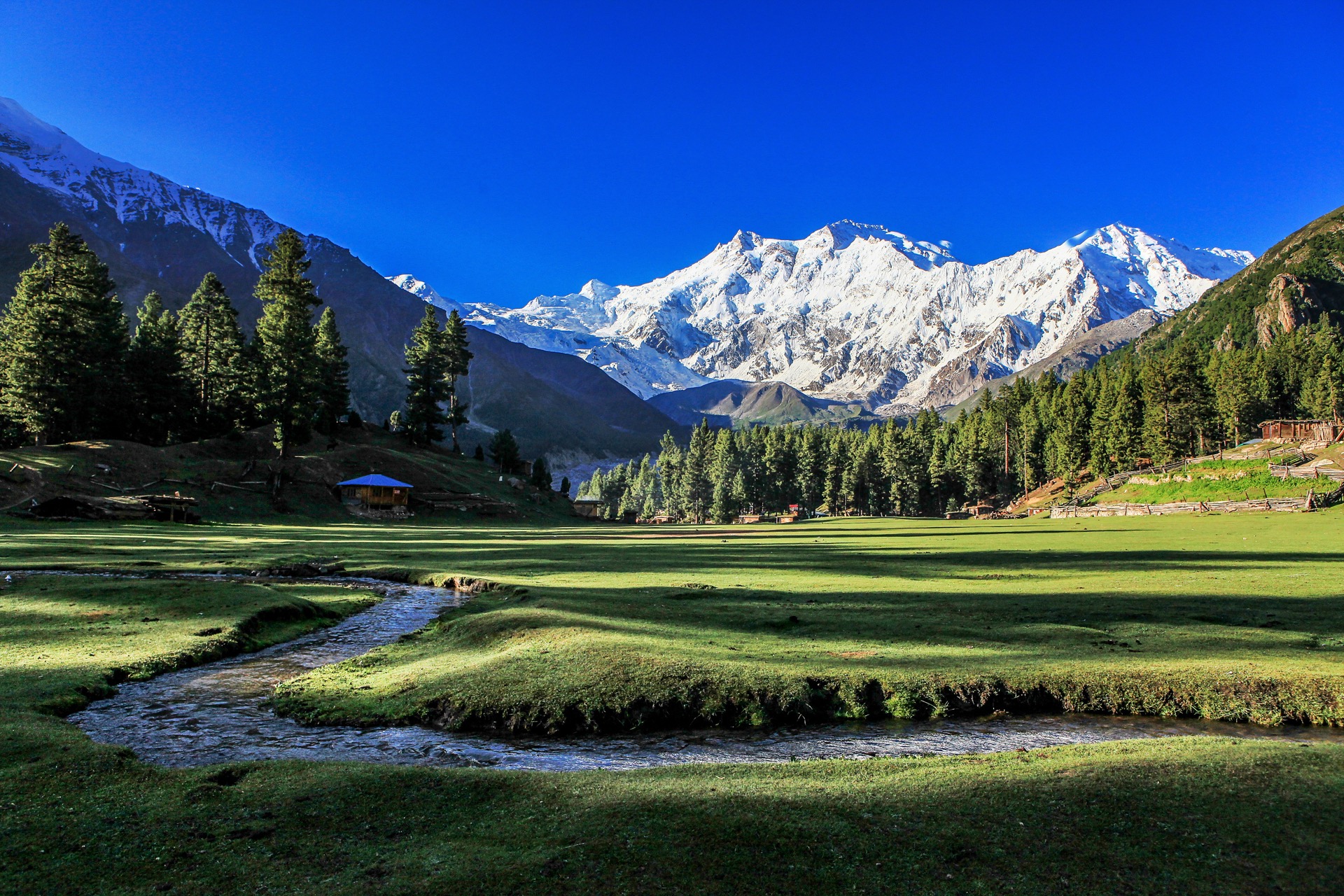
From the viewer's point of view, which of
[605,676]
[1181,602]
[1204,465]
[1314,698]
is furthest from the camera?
[1204,465]

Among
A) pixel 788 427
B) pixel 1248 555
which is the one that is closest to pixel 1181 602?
pixel 1248 555

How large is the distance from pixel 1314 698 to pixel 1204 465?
8154 centimetres

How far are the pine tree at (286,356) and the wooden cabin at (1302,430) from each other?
117 meters

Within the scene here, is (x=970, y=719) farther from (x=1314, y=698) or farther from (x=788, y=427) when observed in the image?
(x=788, y=427)

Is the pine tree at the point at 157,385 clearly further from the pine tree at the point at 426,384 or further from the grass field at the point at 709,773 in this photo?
the grass field at the point at 709,773

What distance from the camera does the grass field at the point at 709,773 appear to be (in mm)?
5504

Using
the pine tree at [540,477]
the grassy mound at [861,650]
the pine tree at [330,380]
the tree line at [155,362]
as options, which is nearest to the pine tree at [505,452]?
the pine tree at [540,477]

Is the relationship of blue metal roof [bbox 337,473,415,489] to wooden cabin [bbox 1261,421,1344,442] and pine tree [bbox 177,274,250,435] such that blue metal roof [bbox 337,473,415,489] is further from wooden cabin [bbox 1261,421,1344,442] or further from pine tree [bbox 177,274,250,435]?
wooden cabin [bbox 1261,421,1344,442]

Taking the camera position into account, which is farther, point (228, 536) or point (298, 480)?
point (298, 480)

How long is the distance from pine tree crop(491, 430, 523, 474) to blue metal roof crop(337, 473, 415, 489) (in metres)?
30.9

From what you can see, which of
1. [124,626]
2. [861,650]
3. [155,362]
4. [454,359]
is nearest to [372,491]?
[155,362]

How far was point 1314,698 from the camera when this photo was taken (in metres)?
10.8

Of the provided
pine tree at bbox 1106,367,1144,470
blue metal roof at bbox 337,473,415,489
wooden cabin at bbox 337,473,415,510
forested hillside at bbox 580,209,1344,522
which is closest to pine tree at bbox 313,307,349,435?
blue metal roof at bbox 337,473,415,489

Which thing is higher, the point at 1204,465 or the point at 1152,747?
the point at 1204,465
